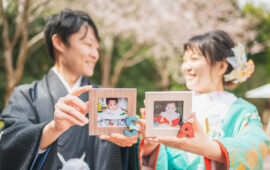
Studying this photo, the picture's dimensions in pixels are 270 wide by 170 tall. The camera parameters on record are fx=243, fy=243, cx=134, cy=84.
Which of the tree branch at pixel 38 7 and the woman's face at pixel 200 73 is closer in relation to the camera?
the woman's face at pixel 200 73

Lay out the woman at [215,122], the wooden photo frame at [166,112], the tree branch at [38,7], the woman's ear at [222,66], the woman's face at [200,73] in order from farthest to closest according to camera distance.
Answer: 1. the tree branch at [38,7]
2. the woman's ear at [222,66]
3. the woman's face at [200,73]
4. the woman at [215,122]
5. the wooden photo frame at [166,112]

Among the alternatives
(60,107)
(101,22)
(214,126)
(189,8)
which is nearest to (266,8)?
(189,8)

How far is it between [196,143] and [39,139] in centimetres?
87

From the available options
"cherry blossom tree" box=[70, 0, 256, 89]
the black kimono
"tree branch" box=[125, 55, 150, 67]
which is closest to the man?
the black kimono

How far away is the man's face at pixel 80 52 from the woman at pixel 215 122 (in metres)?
0.77

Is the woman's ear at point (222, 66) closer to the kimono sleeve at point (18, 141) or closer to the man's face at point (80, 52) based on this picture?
the man's face at point (80, 52)

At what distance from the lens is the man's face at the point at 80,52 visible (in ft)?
6.33

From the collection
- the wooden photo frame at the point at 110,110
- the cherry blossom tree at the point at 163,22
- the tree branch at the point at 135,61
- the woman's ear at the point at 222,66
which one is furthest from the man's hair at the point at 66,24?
the tree branch at the point at 135,61

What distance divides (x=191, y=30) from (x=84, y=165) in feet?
26.8

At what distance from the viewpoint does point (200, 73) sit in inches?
68.9

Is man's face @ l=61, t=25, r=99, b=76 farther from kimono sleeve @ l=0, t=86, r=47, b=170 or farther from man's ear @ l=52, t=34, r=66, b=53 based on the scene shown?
kimono sleeve @ l=0, t=86, r=47, b=170

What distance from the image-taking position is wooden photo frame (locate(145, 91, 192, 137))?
1.18 metres

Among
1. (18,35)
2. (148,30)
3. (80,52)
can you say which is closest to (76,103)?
(80,52)

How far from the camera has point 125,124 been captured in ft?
3.97
